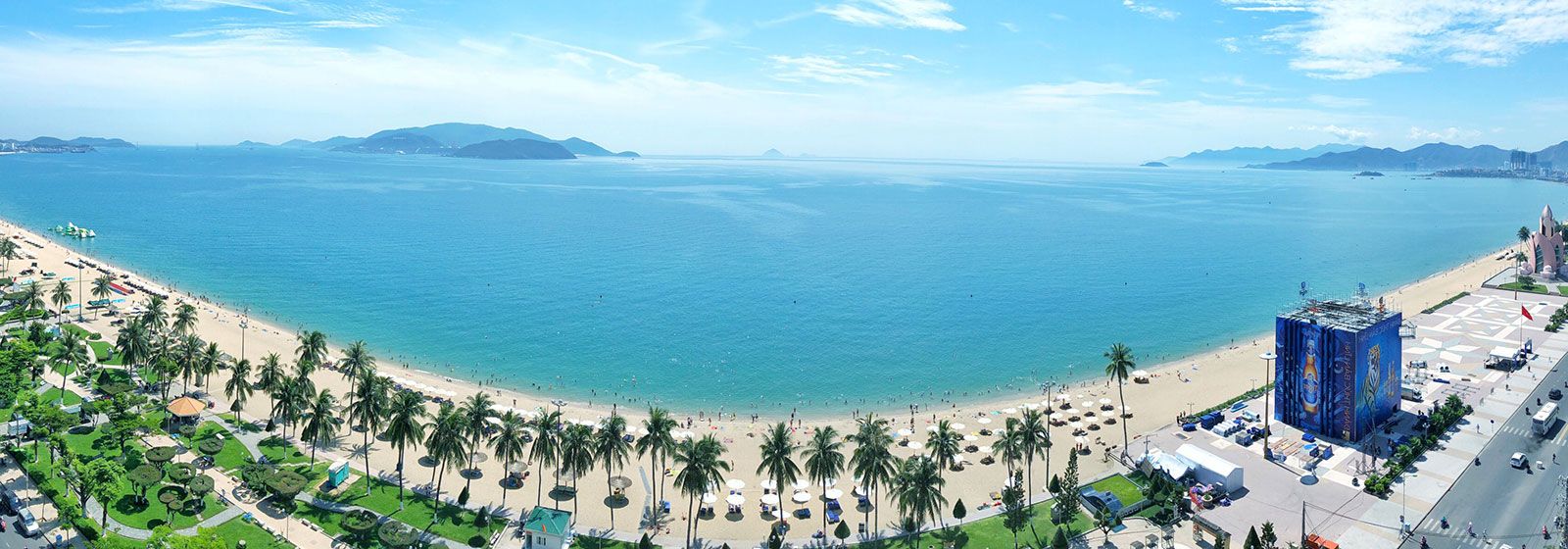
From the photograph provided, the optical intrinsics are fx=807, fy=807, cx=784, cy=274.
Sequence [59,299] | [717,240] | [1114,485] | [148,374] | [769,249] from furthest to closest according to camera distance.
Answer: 1. [717,240]
2. [769,249]
3. [59,299]
4. [148,374]
5. [1114,485]

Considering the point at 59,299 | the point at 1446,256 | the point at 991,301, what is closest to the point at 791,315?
the point at 991,301

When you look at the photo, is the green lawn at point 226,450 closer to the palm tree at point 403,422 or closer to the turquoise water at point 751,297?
the palm tree at point 403,422

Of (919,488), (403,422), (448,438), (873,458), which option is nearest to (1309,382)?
(919,488)

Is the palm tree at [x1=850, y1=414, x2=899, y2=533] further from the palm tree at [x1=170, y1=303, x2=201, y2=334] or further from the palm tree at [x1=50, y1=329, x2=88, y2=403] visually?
the palm tree at [x1=170, y1=303, x2=201, y2=334]

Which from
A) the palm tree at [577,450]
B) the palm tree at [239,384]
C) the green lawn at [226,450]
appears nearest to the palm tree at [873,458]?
the palm tree at [577,450]

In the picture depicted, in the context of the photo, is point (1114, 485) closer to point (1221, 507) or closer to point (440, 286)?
point (1221, 507)

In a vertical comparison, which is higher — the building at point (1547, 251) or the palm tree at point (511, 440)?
the building at point (1547, 251)

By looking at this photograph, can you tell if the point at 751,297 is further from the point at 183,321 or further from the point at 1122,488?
the point at 1122,488

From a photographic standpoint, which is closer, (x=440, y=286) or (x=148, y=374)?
(x=148, y=374)
